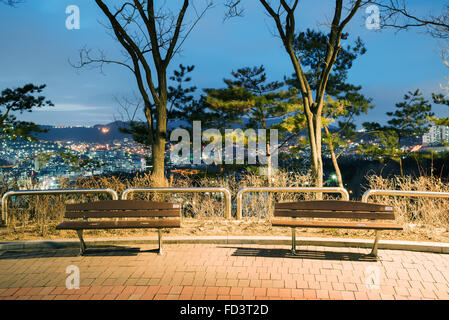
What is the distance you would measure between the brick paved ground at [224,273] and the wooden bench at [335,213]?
1.50 ft

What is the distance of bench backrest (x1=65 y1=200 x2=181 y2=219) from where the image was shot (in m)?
5.63

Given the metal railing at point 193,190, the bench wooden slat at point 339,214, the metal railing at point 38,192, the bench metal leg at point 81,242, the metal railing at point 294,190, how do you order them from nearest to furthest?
the bench wooden slat at point 339,214
the bench metal leg at point 81,242
the metal railing at point 294,190
the metal railing at point 38,192
the metal railing at point 193,190

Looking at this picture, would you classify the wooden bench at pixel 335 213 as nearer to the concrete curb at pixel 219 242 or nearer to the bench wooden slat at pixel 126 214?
the concrete curb at pixel 219 242

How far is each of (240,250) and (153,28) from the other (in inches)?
349

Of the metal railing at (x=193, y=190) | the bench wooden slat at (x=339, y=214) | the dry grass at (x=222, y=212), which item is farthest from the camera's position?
the metal railing at (x=193, y=190)

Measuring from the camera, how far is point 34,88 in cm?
1571

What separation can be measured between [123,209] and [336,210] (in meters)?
3.22

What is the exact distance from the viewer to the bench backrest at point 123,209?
18.5ft

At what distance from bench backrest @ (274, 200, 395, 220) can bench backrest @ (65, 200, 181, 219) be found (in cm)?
167

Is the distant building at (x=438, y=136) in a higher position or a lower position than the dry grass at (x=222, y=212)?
higher

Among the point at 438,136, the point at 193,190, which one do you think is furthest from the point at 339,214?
the point at 438,136

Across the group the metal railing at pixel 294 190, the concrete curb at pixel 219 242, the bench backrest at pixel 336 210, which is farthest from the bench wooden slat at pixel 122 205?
the bench backrest at pixel 336 210

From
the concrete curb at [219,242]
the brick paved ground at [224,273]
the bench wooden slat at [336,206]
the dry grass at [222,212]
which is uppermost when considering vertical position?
the bench wooden slat at [336,206]
